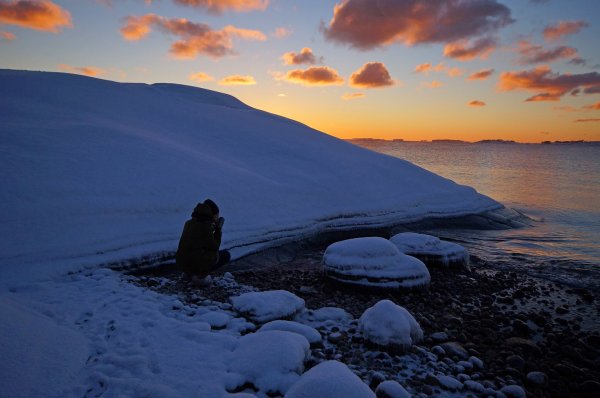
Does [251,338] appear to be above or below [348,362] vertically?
above

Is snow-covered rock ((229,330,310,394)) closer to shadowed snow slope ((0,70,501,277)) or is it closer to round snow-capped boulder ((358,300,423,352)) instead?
round snow-capped boulder ((358,300,423,352))

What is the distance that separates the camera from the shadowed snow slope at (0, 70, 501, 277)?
20.8 feet

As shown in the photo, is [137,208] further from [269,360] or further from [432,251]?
[432,251]

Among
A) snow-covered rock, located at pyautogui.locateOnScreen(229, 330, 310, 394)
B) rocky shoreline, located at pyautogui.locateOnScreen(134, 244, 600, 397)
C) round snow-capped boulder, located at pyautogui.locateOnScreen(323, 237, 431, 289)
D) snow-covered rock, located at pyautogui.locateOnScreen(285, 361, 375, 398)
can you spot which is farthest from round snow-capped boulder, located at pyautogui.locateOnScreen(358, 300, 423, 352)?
round snow-capped boulder, located at pyautogui.locateOnScreen(323, 237, 431, 289)

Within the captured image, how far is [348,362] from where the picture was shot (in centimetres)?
374

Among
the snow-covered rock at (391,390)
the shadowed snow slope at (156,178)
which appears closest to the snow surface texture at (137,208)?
the shadowed snow slope at (156,178)

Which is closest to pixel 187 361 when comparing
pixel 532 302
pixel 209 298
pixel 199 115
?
pixel 209 298

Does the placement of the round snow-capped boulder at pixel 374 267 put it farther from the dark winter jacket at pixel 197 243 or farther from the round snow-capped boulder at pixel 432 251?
the dark winter jacket at pixel 197 243

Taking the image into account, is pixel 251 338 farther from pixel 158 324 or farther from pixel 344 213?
pixel 344 213

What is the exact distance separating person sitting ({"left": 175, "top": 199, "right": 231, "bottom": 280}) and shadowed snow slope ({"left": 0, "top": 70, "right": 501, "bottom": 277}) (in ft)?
4.34

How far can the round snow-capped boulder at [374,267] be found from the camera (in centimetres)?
594

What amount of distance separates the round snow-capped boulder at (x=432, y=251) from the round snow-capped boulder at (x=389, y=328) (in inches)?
135

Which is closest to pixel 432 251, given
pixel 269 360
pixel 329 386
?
pixel 269 360

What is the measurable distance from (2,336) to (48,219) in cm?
390
